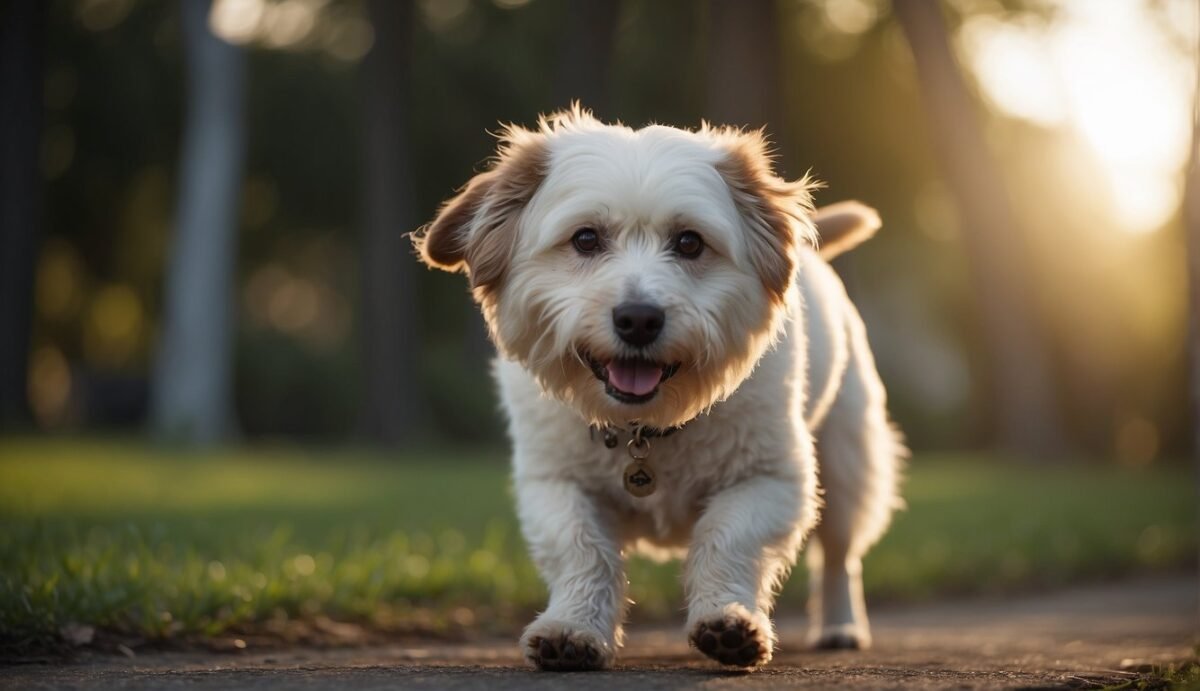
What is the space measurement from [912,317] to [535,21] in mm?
21651

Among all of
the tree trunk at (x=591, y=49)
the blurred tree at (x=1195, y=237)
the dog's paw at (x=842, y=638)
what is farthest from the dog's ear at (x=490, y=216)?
the tree trunk at (x=591, y=49)

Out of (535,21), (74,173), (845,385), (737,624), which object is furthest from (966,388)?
(737,624)

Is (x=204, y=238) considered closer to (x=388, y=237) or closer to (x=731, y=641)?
(x=388, y=237)

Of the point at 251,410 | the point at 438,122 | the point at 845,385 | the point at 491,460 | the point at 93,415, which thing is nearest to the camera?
the point at 845,385

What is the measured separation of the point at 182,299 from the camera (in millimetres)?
20234

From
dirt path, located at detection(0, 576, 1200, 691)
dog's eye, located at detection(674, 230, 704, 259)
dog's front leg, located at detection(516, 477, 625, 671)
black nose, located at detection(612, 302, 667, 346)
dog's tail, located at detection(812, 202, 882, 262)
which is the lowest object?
dirt path, located at detection(0, 576, 1200, 691)

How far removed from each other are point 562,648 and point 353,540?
443 cm

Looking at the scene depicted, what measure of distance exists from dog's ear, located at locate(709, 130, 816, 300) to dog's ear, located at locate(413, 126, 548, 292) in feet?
2.20

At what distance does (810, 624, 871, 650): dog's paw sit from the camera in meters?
5.73

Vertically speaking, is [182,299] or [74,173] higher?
[74,173]

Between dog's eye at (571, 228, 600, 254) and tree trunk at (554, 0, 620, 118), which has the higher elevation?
tree trunk at (554, 0, 620, 118)

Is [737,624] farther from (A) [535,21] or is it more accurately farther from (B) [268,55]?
(B) [268,55]

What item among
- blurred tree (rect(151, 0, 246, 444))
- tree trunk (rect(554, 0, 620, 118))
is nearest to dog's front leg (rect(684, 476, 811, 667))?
tree trunk (rect(554, 0, 620, 118))

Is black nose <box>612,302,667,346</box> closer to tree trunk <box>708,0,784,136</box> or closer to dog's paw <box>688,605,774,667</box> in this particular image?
dog's paw <box>688,605,774,667</box>
